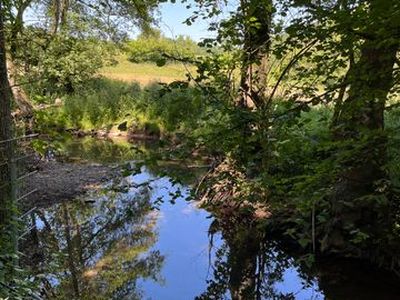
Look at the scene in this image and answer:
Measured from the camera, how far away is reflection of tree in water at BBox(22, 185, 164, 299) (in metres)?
7.04

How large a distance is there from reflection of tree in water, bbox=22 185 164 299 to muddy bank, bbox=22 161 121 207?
19.5 inches

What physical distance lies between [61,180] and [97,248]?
433cm

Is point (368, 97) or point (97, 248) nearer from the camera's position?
point (368, 97)

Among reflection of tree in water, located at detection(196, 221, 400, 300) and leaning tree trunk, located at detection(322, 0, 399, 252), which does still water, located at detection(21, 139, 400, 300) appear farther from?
leaning tree trunk, located at detection(322, 0, 399, 252)

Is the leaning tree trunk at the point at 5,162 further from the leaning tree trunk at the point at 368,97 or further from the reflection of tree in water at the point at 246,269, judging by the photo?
the reflection of tree in water at the point at 246,269

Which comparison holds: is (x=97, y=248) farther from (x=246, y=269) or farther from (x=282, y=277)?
(x=282, y=277)

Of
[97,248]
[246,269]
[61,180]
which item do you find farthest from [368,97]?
[61,180]

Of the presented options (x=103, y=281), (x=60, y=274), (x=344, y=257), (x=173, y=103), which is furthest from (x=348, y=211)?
(x=173, y=103)

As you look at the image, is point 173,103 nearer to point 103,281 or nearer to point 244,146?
point 244,146

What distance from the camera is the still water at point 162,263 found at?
686 centimetres

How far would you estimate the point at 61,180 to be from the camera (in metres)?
12.6

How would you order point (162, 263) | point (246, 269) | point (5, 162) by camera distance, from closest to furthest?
point (5, 162), point (246, 269), point (162, 263)

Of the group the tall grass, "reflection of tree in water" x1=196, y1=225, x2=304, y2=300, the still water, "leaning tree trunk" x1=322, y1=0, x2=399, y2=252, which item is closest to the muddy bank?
the still water

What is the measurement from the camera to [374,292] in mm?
6547
